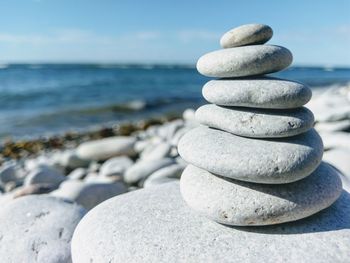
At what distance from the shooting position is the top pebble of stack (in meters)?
2.34

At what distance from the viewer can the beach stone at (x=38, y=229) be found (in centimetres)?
259

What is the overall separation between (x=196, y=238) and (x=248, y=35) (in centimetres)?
136

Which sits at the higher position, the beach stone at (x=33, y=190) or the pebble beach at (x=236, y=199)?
the pebble beach at (x=236, y=199)

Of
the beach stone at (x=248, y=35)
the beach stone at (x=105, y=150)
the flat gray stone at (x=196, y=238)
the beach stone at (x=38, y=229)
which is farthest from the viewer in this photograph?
the beach stone at (x=105, y=150)

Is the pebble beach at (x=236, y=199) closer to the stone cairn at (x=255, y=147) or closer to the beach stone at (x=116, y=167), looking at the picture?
the stone cairn at (x=255, y=147)

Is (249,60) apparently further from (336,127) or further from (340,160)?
(336,127)

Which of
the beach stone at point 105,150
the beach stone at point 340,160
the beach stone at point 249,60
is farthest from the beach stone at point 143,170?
the beach stone at point 249,60

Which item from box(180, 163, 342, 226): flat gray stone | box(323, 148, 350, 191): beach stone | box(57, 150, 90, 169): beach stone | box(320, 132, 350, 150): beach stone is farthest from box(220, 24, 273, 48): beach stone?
box(57, 150, 90, 169): beach stone

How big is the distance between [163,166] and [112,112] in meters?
9.39

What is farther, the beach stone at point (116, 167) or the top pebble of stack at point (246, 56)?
the beach stone at point (116, 167)

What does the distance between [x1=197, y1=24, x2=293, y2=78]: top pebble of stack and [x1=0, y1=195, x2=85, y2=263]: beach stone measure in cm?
159

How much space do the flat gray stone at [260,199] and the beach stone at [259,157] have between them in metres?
0.10

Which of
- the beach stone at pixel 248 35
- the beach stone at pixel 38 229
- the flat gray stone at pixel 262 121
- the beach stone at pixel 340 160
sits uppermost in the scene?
the beach stone at pixel 248 35

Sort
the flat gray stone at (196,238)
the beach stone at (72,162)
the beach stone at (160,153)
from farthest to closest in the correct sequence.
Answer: the beach stone at (72,162) → the beach stone at (160,153) → the flat gray stone at (196,238)
